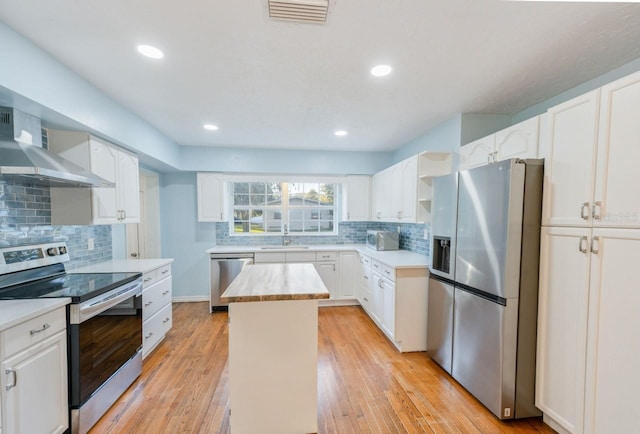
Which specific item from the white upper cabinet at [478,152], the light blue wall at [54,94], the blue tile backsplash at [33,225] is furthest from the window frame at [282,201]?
the white upper cabinet at [478,152]

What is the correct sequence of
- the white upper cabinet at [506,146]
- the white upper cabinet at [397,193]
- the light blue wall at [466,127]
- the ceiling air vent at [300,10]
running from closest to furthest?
the ceiling air vent at [300,10]
the white upper cabinet at [506,146]
the light blue wall at [466,127]
the white upper cabinet at [397,193]

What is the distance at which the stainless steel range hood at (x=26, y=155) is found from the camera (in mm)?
1556

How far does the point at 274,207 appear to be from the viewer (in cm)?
461

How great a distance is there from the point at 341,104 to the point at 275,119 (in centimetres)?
81

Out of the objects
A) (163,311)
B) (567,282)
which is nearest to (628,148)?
(567,282)

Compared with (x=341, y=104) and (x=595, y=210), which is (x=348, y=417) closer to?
(x=595, y=210)

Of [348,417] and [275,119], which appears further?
[275,119]

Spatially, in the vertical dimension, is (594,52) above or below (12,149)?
above

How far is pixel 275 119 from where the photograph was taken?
288cm

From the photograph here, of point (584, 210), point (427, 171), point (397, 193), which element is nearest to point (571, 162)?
point (584, 210)

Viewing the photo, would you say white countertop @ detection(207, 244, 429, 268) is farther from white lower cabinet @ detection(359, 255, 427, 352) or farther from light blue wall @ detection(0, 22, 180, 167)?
light blue wall @ detection(0, 22, 180, 167)

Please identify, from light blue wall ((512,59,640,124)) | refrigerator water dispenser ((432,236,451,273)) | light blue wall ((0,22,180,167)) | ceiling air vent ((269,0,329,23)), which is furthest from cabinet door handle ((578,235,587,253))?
light blue wall ((0,22,180,167))

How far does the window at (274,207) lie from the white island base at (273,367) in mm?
2959

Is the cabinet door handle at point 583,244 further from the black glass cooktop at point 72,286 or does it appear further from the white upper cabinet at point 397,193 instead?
the black glass cooktop at point 72,286
